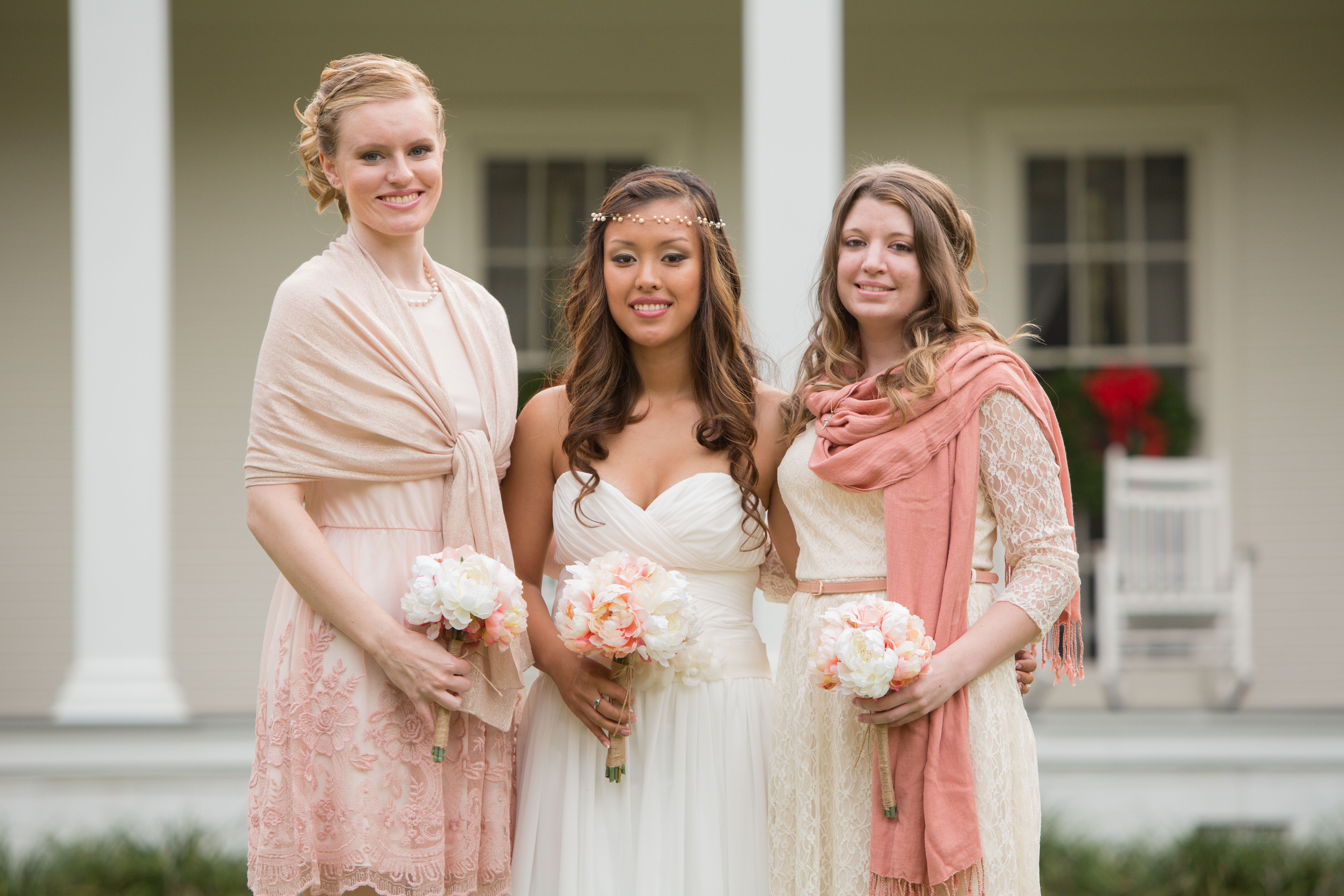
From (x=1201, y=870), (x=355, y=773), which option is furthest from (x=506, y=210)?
(x=355, y=773)

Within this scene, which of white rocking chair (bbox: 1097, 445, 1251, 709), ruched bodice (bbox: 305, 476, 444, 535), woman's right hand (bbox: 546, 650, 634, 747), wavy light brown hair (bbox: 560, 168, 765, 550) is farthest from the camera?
white rocking chair (bbox: 1097, 445, 1251, 709)

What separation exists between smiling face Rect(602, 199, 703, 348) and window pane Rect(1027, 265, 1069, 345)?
623cm

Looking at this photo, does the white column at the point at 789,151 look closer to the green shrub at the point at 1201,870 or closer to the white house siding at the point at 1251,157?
the white house siding at the point at 1251,157

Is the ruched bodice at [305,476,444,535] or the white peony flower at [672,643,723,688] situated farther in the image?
the white peony flower at [672,643,723,688]

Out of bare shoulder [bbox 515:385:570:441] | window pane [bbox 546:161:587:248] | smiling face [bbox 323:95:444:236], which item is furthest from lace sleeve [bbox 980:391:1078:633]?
window pane [bbox 546:161:587:248]

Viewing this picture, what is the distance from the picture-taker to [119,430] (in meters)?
6.21

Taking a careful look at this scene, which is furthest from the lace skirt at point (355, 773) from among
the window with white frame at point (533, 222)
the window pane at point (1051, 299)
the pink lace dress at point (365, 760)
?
the window pane at point (1051, 299)

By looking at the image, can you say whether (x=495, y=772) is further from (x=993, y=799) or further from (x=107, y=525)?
(x=107, y=525)

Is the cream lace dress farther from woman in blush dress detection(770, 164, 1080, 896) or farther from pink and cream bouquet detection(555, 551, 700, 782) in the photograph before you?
pink and cream bouquet detection(555, 551, 700, 782)

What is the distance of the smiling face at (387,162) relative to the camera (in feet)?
9.02

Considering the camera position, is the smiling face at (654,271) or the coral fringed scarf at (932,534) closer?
the coral fringed scarf at (932,534)

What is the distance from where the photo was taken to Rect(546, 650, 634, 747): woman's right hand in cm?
289

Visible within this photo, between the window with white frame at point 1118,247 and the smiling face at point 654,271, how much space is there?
20.1 ft

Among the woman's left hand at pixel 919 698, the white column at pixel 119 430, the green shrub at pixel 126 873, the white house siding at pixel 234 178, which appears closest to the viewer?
the woman's left hand at pixel 919 698
